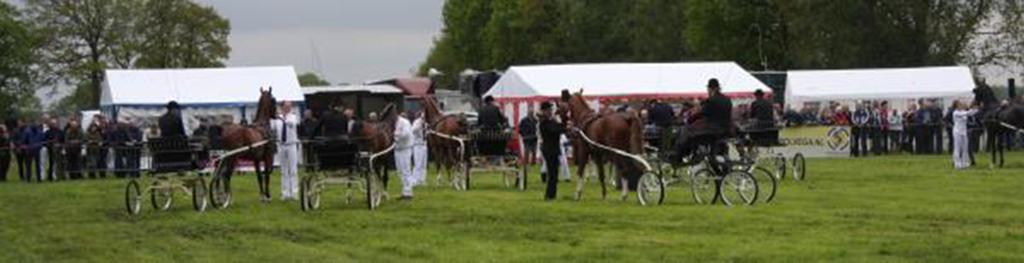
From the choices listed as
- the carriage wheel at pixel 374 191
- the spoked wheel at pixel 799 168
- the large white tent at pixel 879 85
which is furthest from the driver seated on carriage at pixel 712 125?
the large white tent at pixel 879 85

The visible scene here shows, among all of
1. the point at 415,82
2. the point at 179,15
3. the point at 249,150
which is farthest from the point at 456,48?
the point at 249,150

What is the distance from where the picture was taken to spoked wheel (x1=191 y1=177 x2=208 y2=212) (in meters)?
24.1

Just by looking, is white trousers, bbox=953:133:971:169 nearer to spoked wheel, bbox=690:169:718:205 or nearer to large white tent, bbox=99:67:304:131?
spoked wheel, bbox=690:169:718:205

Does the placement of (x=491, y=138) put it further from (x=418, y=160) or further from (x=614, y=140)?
(x=614, y=140)

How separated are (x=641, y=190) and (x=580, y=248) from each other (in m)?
6.67

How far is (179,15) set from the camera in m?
92.6

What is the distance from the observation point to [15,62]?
79812 mm

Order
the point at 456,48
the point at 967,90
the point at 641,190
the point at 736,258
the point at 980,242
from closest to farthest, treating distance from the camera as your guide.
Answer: the point at 736,258
the point at 980,242
the point at 641,190
the point at 967,90
the point at 456,48

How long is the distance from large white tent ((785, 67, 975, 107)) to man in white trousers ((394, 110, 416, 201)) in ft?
82.4

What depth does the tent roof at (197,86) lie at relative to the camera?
43469 mm

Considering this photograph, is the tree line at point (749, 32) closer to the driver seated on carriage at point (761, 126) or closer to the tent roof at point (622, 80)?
the tent roof at point (622, 80)

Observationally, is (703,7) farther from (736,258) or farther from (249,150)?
(736,258)

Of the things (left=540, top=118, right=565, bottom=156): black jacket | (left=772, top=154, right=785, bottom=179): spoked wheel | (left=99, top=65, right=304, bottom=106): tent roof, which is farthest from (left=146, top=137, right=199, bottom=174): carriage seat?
Result: (left=99, top=65, right=304, bottom=106): tent roof

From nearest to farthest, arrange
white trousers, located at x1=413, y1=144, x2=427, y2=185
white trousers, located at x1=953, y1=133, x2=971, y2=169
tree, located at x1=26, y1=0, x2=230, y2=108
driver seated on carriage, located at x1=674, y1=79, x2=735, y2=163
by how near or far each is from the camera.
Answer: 1. driver seated on carriage, located at x1=674, y1=79, x2=735, y2=163
2. white trousers, located at x1=413, y1=144, x2=427, y2=185
3. white trousers, located at x1=953, y1=133, x2=971, y2=169
4. tree, located at x1=26, y1=0, x2=230, y2=108
